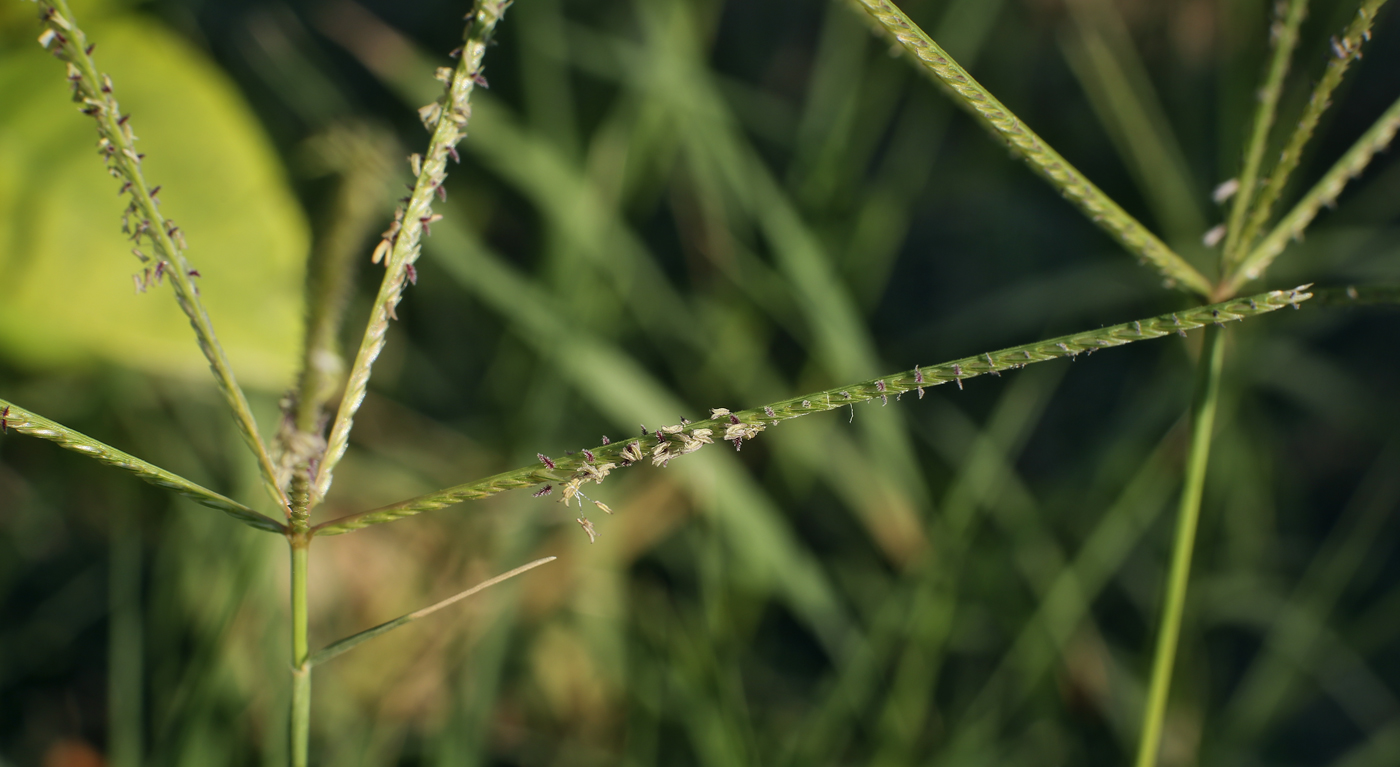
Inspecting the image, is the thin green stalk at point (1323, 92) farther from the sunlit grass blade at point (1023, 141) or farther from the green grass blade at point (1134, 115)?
the green grass blade at point (1134, 115)

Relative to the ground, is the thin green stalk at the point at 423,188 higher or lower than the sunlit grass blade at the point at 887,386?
higher

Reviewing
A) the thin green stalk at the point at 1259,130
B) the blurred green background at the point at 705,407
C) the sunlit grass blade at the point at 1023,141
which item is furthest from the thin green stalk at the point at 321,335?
the thin green stalk at the point at 1259,130

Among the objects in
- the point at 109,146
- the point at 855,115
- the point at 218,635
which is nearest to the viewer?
the point at 109,146

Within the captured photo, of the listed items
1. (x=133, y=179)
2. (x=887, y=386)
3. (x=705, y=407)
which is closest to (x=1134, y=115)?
(x=705, y=407)

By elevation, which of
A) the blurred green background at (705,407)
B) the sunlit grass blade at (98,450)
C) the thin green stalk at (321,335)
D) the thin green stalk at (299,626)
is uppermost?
the blurred green background at (705,407)

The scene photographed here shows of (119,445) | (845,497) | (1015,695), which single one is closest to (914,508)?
(845,497)

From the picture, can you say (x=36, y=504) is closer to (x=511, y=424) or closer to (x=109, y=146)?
(x=511, y=424)

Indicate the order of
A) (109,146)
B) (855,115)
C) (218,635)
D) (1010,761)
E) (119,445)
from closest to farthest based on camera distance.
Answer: (109,146)
(218,635)
(1010,761)
(119,445)
(855,115)

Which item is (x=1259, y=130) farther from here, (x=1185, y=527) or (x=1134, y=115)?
(x=1134, y=115)
